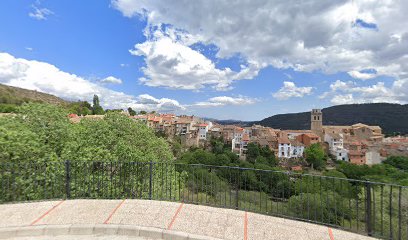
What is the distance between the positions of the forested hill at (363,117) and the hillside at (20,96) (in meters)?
133

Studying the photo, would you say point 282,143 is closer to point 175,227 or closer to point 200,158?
point 200,158

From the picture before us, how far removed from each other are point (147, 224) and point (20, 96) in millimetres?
129546

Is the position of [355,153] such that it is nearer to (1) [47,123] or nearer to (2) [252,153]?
(2) [252,153]

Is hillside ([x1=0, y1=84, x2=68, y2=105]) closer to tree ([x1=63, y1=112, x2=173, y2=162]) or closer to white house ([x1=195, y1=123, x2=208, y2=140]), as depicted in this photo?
tree ([x1=63, y1=112, x2=173, y2=162])

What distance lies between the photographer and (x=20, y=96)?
4274 inches

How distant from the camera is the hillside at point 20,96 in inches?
3373

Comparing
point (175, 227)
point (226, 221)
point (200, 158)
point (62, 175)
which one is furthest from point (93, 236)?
point (200, 158)

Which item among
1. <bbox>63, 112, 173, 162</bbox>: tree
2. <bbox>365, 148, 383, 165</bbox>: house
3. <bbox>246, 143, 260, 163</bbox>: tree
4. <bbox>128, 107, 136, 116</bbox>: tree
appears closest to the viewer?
<bbox>63, 112, 173, 162</bbox>: tree

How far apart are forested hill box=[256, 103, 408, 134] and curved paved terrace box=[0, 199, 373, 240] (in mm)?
148164

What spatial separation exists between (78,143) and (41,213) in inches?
230

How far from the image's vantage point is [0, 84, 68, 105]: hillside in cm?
8568

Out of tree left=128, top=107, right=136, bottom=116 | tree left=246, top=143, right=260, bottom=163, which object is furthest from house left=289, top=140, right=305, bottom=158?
tree left=128, top=107, right=136, bottom=116

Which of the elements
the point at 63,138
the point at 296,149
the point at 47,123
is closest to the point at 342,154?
the point at 296,149

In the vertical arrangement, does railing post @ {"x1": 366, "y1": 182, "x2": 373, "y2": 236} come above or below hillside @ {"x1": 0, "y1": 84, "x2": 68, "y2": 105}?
below
